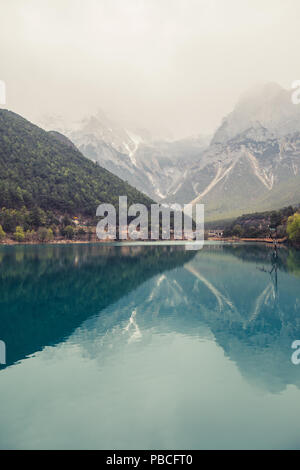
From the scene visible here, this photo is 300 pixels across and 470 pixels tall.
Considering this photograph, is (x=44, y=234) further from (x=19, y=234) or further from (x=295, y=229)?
(x=295, y=229)

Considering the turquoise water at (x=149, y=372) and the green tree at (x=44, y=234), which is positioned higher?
the green tree at (x=44, y=234)

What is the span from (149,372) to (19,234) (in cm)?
16014

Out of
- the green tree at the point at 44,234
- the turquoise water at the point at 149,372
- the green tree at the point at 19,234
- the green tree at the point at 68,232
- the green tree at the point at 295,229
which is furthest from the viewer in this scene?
the green tree at the point at 68,232

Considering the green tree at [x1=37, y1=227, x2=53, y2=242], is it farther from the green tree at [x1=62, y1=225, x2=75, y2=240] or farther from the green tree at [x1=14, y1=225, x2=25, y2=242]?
the green tree at [x1=62, y1=225, x2=75, y2=240]

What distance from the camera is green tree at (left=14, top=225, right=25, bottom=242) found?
165387mm

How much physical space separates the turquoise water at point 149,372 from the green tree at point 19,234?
440 ft

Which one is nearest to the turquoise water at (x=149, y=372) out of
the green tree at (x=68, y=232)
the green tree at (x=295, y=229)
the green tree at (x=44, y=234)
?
the green tree at (x=295, y=229)

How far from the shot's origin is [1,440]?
12.2m

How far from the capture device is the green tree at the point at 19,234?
543ft

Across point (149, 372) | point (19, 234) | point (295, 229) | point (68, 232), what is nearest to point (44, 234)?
point (19, 234)

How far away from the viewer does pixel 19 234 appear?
16512cm

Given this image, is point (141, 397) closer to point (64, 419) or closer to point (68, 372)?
point (64, 419)

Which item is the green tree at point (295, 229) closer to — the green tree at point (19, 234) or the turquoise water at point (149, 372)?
the turquoise water at point (149, 372)
